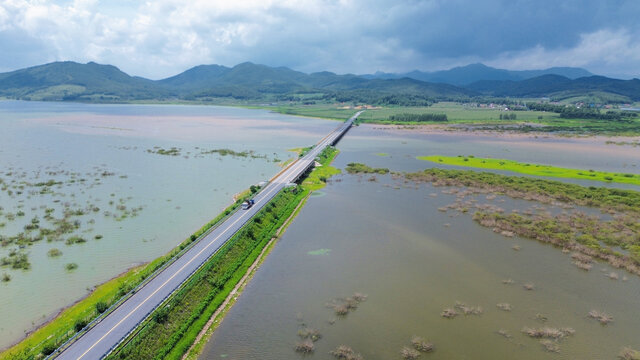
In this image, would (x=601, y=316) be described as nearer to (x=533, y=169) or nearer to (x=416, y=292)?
(x=416, y=292)

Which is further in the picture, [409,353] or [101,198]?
[101,198]

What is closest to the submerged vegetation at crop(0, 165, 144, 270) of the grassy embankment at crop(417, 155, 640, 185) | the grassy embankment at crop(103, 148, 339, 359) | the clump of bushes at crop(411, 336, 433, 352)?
the grassy embankment at crop(103, 148, 339, 359)

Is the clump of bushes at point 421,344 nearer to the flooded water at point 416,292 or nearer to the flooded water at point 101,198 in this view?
the flooded water at point 416,292

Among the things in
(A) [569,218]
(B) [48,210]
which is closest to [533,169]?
(A) [569,218]

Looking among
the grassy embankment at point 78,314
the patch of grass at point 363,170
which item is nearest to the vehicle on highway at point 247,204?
the grassy embankment at point 78,314

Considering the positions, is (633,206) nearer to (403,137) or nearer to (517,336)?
(517,336)

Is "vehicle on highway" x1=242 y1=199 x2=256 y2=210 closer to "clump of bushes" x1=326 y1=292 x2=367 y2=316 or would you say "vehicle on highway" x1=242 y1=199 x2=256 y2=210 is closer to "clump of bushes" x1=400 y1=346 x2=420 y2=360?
"clump of bushes" x1=326 y1=292 x2=367 y2=316

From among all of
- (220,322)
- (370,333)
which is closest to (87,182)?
(220,322)
